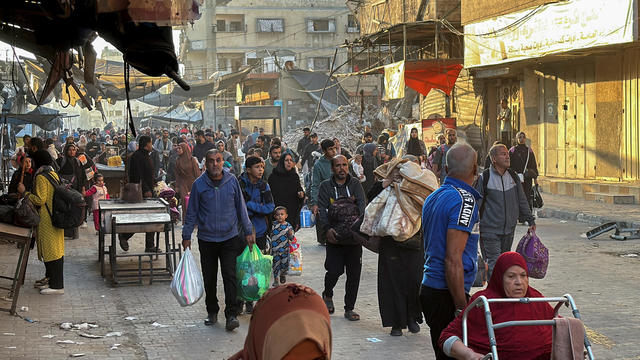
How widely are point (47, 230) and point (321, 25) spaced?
6402cm

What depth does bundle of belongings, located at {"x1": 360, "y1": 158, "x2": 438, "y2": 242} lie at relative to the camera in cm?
795

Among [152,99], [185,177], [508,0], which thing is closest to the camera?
[185,177]

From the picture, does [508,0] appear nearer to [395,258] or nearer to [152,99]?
[395,258]

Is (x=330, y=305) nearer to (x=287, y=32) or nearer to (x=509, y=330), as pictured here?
(x=509, y=330)

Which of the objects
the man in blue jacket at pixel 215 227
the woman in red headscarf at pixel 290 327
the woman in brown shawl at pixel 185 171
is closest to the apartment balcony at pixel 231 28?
the woman in brown shawl at pixel 185 171

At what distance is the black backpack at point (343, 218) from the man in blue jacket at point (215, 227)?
34.0 inches

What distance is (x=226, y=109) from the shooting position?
71.6 metres

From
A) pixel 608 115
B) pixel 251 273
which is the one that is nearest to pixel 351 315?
pixel 251 273

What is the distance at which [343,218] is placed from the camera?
8.96 m

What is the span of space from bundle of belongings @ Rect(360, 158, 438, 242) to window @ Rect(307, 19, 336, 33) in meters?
65.1

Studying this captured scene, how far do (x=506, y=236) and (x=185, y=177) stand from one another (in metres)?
8.88

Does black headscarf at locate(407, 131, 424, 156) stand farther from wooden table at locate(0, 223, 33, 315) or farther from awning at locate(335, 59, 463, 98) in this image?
wooden table at locate(0, 223, 33, 315)

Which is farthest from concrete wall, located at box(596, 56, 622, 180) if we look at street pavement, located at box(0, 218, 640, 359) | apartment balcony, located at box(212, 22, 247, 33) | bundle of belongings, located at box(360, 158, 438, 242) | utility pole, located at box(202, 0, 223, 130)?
apartment balcony, located at box(212, 22, 247, 33)

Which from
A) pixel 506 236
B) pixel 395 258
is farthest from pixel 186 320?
pixel 506 236
